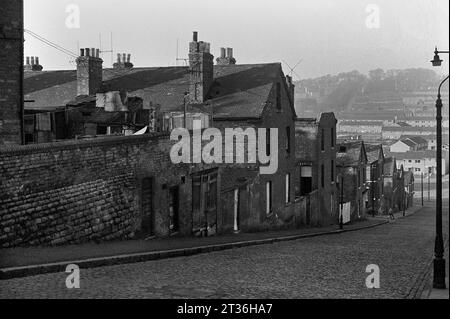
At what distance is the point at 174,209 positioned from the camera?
21.7 meters

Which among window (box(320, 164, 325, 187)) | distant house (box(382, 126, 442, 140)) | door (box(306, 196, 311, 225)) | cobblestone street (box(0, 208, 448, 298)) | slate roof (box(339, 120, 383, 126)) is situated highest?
slate roof (box(339, 120, 383, 126))

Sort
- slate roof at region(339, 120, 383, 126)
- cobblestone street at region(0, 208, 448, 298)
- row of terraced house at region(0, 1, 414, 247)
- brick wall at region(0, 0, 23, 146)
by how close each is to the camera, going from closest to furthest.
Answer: cobblestone street at region(0, 208, 448, 298) → row of terraced house at region(0, 1, 414, 247) → brick wall at region(0, 0, 23, 146) → slate roof at region(339, 120, 383, 126)

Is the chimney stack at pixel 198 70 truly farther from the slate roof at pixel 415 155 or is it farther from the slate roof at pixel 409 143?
the slate roof at pixel 415 155

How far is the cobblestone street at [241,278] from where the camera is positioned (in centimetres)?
1152

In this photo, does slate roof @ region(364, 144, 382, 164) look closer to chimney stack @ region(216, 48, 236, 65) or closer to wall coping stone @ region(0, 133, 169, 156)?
chimney stack @ region(216, 48, 236, 65)

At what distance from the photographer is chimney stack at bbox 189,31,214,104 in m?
32.5

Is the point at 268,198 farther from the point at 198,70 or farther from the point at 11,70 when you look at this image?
the point at 11,70

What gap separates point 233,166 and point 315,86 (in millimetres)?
75053

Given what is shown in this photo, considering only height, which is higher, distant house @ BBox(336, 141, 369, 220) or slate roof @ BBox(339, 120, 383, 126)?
slate roof @ BBox(339, 120, 383, 126)

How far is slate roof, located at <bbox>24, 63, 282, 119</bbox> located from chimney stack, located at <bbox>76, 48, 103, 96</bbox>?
886 millimetres

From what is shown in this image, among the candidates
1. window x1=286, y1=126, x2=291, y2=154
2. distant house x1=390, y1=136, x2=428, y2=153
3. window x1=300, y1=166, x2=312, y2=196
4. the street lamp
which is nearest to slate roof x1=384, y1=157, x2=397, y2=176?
distant house x1=390, y1=136, x2=428, y2=153

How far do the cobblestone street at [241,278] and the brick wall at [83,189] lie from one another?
2.34 metres
